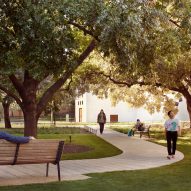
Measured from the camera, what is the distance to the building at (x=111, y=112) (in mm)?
68750

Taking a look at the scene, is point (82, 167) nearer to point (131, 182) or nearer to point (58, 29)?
point (131, 182)

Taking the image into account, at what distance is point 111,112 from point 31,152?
60485 mm

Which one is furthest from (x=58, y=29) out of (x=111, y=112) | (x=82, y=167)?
(x=111, y=112)

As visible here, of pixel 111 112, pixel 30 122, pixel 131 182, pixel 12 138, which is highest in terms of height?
pixel 111 112

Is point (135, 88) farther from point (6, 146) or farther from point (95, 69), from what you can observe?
point (6, 146)

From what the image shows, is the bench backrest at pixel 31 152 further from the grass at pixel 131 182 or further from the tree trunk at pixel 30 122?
the tree trunk at pixel 30 122

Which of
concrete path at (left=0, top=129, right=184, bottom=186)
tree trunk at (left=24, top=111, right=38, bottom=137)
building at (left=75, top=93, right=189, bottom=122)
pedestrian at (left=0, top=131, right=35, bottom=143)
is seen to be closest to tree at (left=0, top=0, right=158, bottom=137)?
concrete path at (left=0, top=129, right=184, bottom=186)

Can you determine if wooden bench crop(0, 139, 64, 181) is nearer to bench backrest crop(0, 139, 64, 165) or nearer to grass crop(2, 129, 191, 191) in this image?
bench backrest crop(0, 139, 64, 165)

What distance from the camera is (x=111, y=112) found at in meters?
70.6

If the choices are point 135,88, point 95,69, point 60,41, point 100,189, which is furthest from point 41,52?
point 135,88

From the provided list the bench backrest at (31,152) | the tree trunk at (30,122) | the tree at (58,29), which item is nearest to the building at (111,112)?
the tree trunk at (30,122)

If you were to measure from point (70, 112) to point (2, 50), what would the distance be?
71.6 metres

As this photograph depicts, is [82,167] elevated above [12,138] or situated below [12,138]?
below

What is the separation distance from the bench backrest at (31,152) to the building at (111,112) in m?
57.5
